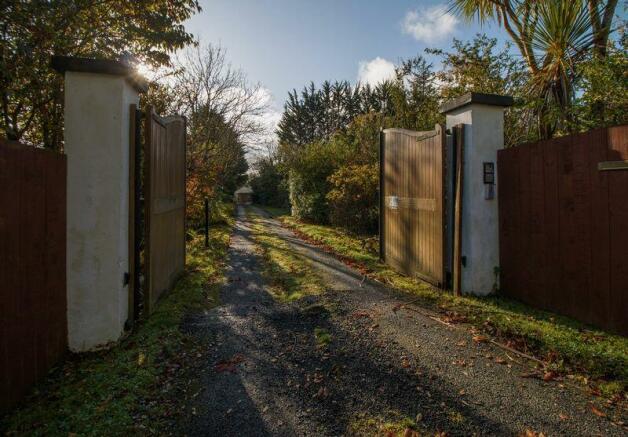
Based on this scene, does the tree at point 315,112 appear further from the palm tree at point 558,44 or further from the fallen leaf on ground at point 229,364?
the fallen leaf on ground at point 229,364

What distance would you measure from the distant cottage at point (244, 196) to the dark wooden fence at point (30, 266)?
37.3 m

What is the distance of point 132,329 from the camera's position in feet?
11.8

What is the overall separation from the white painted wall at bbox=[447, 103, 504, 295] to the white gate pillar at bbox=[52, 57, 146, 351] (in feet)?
12.8

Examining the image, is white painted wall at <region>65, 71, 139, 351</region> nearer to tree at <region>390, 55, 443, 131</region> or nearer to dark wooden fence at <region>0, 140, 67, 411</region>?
dark wooden fence at <region>0, 140, 67, 411</region>

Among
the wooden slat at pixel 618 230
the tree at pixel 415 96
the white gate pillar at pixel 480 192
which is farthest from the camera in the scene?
the tree at pixel 415 96

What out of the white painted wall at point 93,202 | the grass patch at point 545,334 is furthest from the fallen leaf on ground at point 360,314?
the white painted wall at point 93,202

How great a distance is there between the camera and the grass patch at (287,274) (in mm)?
5055

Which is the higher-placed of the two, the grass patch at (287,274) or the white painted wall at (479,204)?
the white painted wall at (479,204)

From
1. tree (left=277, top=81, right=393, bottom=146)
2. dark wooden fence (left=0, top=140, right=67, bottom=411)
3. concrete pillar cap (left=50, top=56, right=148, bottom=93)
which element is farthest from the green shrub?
tree (left=277, top=81, right=393, bottom=146)

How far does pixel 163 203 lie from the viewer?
14.7 feet

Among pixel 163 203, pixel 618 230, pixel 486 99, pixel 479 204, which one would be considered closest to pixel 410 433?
pixel 618 230

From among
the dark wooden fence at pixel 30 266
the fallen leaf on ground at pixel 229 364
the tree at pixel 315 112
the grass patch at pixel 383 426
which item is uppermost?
the tree at pixel 315 112

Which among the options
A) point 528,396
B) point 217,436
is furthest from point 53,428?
point 528,396

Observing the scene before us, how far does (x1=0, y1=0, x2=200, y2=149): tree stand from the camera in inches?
139
